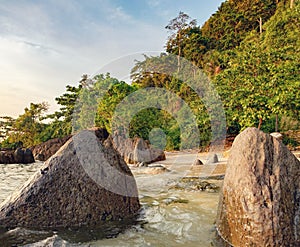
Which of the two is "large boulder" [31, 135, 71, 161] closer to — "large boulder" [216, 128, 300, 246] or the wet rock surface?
the wet rock surface

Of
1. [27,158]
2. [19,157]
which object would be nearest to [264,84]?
[27,158]

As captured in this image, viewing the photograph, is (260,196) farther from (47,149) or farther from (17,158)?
(47,149)

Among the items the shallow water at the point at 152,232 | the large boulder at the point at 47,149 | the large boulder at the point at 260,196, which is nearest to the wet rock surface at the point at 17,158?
the large boulder at the point at 47,149

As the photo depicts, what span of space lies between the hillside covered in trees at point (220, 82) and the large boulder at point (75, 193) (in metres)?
9.29

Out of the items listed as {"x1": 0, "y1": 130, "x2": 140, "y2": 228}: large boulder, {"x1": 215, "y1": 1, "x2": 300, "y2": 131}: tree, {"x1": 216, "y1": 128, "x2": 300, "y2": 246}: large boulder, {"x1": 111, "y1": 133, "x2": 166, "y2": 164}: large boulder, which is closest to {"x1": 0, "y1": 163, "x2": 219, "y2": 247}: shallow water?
{"x1": 0, "y1": 130, "x2": 140, "y2": 228}: large boulder

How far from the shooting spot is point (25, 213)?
3.47 m

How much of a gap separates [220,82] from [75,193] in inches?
505

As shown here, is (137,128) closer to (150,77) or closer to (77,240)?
(150,77)

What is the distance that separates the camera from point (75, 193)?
12.0 ft

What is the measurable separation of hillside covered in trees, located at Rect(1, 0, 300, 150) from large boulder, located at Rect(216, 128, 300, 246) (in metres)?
9.05

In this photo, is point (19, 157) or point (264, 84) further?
point (19, 157)

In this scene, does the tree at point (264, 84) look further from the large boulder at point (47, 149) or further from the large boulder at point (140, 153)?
the large boulder at point (47, 149)

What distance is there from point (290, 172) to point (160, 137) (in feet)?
60.2

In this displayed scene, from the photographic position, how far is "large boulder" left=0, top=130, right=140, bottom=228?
11.4ft
